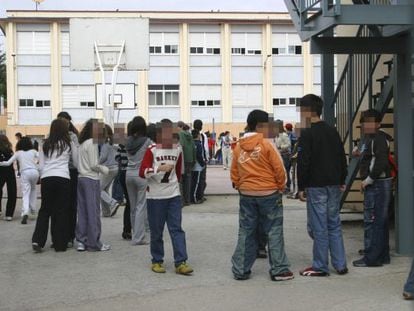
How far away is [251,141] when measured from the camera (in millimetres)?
6789

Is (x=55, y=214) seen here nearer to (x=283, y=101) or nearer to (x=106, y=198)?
(x=106, y=198)

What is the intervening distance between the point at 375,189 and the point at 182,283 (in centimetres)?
256

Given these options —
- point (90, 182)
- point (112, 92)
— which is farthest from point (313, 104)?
point (112, 92)

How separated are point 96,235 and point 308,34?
4056mm

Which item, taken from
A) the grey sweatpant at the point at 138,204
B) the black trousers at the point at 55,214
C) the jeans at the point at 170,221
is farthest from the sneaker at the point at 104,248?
the jeans at the point at 170,221

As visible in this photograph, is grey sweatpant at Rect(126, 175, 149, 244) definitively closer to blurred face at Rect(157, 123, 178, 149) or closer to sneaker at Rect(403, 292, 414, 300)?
blurred face at Rect(157, 123, 178, 149)

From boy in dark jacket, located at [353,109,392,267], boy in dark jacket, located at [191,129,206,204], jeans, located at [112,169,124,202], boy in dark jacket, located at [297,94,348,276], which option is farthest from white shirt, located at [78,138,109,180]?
boy in dark jacket, located at [191,129,206,204]

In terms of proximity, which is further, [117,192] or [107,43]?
[107,43]

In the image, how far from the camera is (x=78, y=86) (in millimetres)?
45344

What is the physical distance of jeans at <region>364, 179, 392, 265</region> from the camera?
724 cm

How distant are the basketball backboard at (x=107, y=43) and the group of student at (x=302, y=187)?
554 inches

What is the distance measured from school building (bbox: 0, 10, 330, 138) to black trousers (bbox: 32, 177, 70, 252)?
3598 centimetres

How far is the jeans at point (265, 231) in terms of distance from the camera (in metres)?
6.80

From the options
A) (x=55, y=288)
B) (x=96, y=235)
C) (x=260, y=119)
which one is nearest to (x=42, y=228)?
(x=96, y=235)
